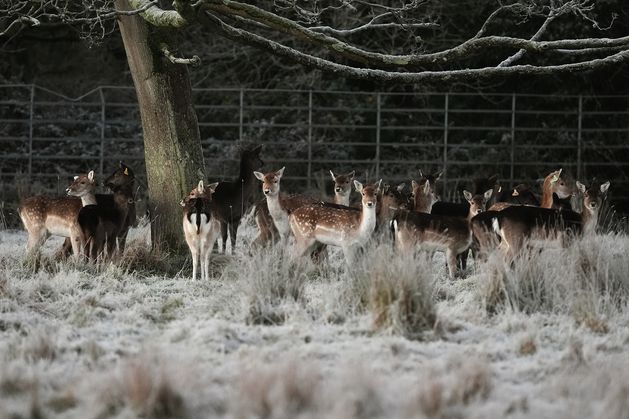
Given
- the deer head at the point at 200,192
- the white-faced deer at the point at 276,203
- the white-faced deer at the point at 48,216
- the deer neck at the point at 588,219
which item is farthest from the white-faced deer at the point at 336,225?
the white-faced deer at the point at 48,216

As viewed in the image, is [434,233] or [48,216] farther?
[48,216]

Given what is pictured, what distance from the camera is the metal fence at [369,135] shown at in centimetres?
2277

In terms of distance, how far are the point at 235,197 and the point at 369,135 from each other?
9567 mm

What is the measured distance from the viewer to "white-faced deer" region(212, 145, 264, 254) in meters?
14.8

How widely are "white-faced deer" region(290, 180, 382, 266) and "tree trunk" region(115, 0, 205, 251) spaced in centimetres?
143

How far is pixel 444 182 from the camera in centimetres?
2119

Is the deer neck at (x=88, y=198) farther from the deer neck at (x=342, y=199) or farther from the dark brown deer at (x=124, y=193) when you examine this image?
the deer neck at (x=342, y=199)

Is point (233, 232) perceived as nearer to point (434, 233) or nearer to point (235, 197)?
point (235, 197)

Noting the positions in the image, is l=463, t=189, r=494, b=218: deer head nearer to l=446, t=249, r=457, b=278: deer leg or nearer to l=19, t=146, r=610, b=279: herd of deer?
l=19, t=146, r=610, b=279: herd of deer

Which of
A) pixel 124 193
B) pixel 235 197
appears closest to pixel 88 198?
pixel 124 193

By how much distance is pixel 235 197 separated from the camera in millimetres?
15234

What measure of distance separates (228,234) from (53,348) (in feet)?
23.8

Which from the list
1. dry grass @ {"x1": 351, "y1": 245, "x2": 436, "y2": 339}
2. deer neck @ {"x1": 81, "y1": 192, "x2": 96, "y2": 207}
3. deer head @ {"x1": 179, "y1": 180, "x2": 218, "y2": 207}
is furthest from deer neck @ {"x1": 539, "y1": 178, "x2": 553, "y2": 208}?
deer neck @ {"x1": 81, "y1": 192, "x2": 96, "y2": 207}

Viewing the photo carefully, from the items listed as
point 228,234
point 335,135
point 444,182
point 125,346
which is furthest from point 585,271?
point 335,135
